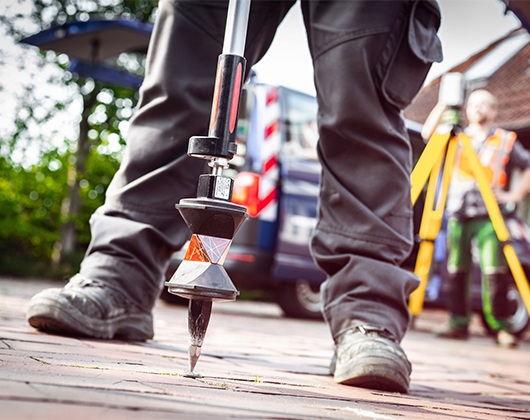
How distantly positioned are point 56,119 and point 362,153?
1252cm

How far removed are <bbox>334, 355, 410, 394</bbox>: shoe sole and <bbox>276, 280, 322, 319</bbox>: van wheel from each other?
4732 millimetres

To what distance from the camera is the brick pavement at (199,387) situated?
1.21 meters

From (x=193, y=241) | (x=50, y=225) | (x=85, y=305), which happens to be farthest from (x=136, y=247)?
(x=50, y=225)

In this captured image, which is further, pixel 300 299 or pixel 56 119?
pixel 56 119

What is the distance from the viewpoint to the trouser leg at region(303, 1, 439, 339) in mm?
2244

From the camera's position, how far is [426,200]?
6352 millimetres

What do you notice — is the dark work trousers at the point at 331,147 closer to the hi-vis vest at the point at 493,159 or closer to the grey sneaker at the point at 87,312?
the grey sneaker at the point at 87,312

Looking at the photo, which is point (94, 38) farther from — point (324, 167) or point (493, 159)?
point (324, 167)

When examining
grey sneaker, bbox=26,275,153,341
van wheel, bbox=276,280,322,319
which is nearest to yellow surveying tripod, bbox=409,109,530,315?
van wheel, bbox=276,280,322,319

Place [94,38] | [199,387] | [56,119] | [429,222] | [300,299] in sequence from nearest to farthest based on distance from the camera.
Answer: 1. [199,387]
2. [429,222]
3. [300,299]
4. [94,38]
5. [56,119]

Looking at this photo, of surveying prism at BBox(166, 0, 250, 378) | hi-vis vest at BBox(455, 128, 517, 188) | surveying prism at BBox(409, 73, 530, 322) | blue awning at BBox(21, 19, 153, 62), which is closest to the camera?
surveying prism at BBox(166, 0, 250, 378)

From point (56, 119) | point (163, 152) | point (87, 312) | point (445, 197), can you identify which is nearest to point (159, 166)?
point (163, 152)

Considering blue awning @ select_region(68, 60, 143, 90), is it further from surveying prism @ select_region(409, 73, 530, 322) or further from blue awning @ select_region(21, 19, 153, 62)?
surveying prism @ select_region(409, 73, 530, 322)

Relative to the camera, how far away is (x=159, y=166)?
2.41 m
